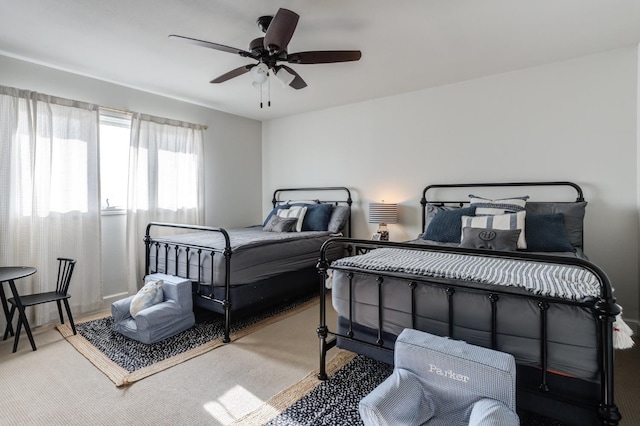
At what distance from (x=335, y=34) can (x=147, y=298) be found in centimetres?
258

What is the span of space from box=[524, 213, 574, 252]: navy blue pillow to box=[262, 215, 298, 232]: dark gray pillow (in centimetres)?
240

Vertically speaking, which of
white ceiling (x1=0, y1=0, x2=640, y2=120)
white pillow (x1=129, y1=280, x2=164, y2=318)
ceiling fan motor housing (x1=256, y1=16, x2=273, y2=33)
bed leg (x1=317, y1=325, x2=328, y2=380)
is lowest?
bed leg (x1=317, y1=325, x2=328, y2=380)

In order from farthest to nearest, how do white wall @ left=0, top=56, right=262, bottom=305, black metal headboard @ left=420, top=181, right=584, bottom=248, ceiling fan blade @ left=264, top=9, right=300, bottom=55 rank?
white wall @ left=0, top=56, right=262, bottom=305 < black metal headboard @ left=420, top=181, right=584, bottom=248 < ceiling fan blade @ left=264, top=9, right=300, bottom=55

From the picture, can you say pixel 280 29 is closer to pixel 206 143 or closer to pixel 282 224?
pixel 282 224

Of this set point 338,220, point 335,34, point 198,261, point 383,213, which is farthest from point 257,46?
point 338,220

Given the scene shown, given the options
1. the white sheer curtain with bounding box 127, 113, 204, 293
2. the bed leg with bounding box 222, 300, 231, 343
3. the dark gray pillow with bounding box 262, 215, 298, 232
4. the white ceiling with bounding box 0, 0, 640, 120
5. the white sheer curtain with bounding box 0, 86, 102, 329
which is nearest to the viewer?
the white ceiling with bounding box 0, 0, 640, 120

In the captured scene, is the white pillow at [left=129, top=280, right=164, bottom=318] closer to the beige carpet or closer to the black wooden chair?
the black wooden chair

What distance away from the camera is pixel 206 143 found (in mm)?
4430

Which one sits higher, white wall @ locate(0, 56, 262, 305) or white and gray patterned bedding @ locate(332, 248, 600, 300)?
white wall @ locate(0, 56, 262, 305)

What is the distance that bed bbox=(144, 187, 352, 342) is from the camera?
269 centimetres

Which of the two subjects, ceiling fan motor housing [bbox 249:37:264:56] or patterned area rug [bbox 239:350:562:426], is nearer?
patterned area rug [bbox 239:350:562:426]

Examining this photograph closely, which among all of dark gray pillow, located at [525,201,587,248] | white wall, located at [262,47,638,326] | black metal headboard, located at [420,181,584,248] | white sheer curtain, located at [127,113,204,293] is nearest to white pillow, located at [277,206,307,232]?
white wall, located at [262,47,638,326]

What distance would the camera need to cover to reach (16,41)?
2.58 metres

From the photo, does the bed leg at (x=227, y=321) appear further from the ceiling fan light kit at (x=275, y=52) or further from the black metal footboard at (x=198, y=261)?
the ceiling fan light kit at (x=275, y=52)
